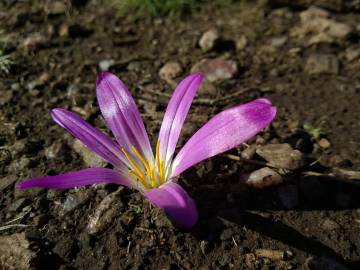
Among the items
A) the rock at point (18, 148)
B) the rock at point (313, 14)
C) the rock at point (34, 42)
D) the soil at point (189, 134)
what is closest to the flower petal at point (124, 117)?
the soil at point (189, 134)

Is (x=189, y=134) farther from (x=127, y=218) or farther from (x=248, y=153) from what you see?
(x=127, y=218)

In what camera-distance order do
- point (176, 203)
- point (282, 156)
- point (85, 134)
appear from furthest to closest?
point (282, 156), point (85, 134), point (176, 203)

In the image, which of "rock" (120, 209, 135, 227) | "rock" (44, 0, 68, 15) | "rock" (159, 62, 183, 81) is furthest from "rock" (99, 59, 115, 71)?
"rock" (120, 209, 135, 227)

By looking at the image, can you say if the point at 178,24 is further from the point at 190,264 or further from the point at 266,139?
the point at 190,264

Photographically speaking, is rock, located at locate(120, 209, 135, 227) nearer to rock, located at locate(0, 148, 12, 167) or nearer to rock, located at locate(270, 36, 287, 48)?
rock, located at locate(0, 148, 12, 167)

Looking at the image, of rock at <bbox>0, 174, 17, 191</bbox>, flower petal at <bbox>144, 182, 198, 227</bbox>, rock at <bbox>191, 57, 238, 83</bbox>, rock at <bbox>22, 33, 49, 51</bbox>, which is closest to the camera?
flower petal at <bbox>144, 182, 198, 227</bbox>

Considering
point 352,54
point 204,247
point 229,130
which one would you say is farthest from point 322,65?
point 204,247
